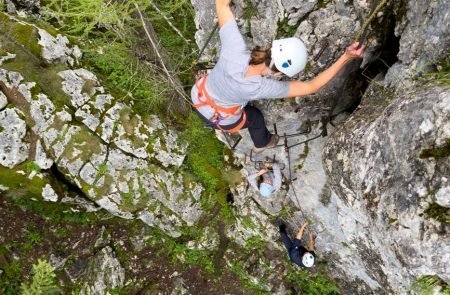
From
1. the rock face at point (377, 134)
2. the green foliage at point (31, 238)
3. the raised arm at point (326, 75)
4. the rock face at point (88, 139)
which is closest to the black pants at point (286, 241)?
the rock face at point (377, 134)

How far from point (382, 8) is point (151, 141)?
4.32m

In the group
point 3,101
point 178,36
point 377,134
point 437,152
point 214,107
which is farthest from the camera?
point 178,36

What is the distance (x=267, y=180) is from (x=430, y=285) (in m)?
3.26

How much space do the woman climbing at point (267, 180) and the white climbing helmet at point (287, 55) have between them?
273 centimetres

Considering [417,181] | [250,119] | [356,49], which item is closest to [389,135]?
[417,181]

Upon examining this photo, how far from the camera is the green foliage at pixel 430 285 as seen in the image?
3.17 metres

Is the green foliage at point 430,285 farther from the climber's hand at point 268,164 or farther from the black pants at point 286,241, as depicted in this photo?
the black pants at point 286,241

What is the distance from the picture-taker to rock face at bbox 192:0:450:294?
302 cm

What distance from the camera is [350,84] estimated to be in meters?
4.89

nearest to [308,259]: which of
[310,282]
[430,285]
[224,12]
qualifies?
[310,282]

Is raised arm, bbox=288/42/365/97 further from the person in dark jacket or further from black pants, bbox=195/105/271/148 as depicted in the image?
the person in dark jacket

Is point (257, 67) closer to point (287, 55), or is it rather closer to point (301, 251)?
point (287, 55)

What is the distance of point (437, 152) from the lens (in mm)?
2885

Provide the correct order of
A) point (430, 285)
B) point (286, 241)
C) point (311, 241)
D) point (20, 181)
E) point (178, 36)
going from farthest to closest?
point (178, 36) → point (286, 241) → point (311, 241) → point (20, 181) → point (430, 285)
